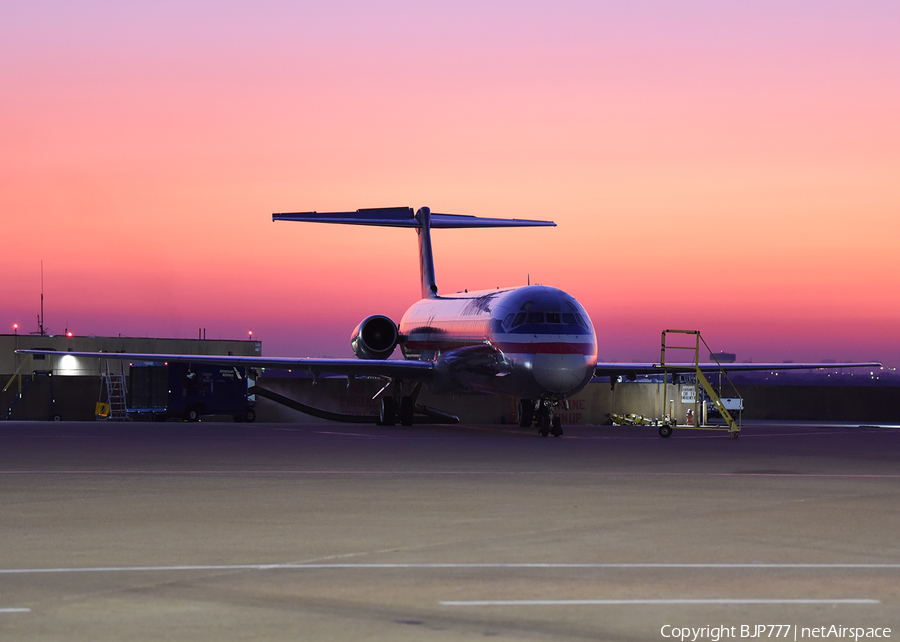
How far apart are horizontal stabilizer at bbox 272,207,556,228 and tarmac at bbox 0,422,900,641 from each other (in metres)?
19.3

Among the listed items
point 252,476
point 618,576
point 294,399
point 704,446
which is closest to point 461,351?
point 704,446

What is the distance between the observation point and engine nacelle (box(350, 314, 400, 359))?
34.9m

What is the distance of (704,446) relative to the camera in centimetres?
2269

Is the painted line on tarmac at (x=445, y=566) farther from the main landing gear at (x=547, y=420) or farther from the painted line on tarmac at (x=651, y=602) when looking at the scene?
the main landing gear at (x=547, y=420)

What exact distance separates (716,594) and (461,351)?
23351mm

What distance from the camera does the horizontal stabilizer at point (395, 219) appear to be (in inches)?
1436

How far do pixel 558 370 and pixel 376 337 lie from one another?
1059cm

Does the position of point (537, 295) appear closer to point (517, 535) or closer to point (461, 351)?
point (461, 351)

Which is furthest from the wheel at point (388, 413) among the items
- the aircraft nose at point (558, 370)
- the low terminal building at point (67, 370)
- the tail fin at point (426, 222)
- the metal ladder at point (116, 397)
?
the metal ladder at point (116, 397)

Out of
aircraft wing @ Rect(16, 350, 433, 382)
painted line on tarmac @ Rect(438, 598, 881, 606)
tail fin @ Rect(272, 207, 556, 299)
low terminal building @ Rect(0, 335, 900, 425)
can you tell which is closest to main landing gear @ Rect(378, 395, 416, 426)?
aircraft wing @ Rect(16, 350, 433, 382)

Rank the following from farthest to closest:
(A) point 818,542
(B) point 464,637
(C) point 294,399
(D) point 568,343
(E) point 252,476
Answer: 1. (C) point 294,399
2. (D) point 568,343
3. (E) point 252,476
4. (A) point 818,542
5. (B) point 464,637

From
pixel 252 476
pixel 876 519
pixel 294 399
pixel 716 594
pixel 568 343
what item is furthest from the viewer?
pixel 294 399

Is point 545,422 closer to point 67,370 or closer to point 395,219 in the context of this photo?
point 395,219

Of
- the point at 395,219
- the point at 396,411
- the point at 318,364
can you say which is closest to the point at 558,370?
the point at 318,364
